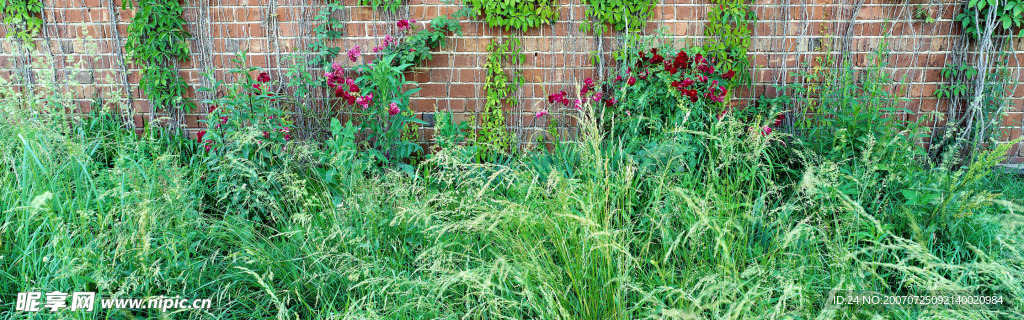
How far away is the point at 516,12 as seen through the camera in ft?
11.0

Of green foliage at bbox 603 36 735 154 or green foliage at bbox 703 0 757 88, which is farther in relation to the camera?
green foliage at bbox 703 0 757 88

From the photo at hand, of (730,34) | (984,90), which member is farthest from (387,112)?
(984,90)

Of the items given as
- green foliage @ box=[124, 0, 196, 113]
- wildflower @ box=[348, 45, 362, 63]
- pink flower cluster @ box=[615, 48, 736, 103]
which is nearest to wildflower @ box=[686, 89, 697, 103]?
pink flower cluster @ box=[615, 48, 736, 103]

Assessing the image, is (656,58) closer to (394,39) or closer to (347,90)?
(394,39)

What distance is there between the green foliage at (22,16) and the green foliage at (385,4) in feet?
6.44

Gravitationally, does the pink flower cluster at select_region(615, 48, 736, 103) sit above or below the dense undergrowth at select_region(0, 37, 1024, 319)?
above

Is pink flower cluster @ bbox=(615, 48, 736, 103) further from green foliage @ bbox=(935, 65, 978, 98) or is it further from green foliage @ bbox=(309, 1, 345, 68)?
green foliage @ bbox=(309, 1, 345, 68)

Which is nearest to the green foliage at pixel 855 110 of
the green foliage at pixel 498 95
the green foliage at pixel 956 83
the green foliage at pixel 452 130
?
the green foliage at pixel 956 83

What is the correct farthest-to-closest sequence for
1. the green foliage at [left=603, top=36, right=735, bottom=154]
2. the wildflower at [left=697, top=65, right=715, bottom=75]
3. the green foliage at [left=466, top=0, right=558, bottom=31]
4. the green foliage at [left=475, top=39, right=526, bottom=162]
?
the green foliage at [left=475, top=39, right=526, bottom=162] → the green foliage at [left=466, top=0, right=558, bottom=31] → the wildflower at [left=697, top=65, right=715, bottom=75] → the green foliage at [left=603, top=36, right=735, bottom=154]

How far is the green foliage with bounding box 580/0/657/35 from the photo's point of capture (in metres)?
3.29

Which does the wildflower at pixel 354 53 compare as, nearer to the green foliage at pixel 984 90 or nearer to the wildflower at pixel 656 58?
the wildflower at pixel 656 58

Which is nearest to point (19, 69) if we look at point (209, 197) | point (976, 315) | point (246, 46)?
point (246, 46)

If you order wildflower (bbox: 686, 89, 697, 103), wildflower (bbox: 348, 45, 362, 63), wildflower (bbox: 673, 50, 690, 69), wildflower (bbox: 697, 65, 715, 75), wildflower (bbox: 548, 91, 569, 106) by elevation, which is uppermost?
wildflower (bbox: 348, 45, 362, 63)

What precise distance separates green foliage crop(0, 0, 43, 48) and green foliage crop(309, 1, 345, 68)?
165 centimetres
